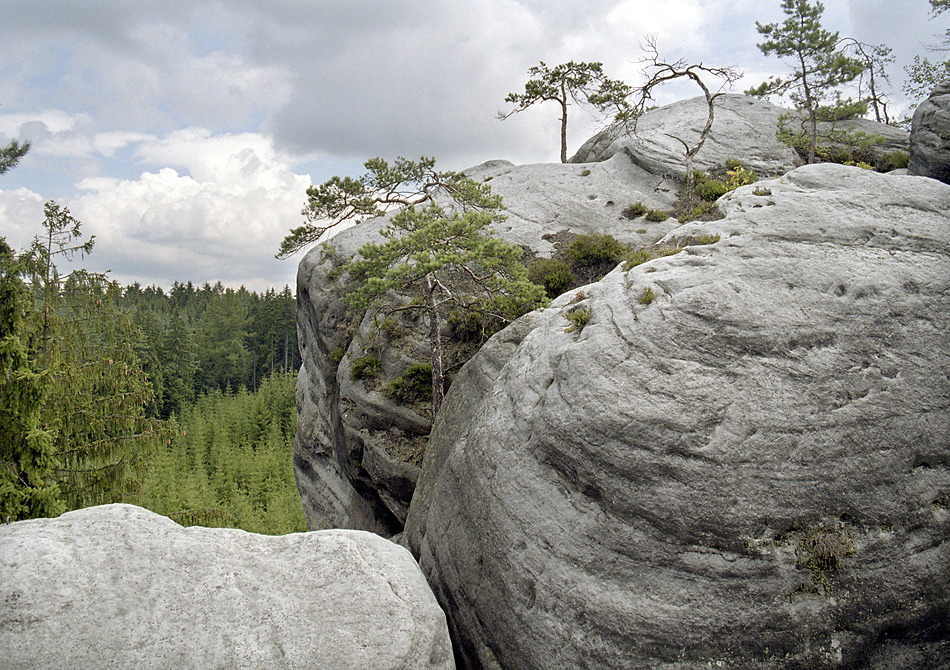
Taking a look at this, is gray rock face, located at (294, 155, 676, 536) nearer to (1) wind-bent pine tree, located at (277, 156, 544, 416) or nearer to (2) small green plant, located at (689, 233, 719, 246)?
(1) wind-bent pine tree, located at (277, 156, 544, 416)

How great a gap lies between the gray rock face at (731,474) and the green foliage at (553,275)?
1072cm

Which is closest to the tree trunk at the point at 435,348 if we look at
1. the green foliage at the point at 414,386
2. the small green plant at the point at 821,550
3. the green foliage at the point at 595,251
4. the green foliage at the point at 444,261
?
the green foliage at the point at 444,261

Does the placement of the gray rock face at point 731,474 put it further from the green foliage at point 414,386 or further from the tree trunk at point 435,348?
the green foliage at point 414,386

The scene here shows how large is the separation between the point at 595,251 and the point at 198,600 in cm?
1850

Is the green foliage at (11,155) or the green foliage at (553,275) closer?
the green foliage at (11,155)

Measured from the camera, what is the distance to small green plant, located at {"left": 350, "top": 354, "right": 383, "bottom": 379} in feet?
66.8

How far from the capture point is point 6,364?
14016 millimetres

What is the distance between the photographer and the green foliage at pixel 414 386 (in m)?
19.4

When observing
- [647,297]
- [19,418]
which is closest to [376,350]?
[19,418]

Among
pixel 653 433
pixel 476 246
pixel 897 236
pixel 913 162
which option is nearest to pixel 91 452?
pixel 476 246

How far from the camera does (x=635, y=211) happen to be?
2670 cm

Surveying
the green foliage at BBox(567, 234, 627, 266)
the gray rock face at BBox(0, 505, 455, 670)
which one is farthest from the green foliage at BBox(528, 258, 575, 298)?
the gray rock face at BBox(0, 505, 455, 670)

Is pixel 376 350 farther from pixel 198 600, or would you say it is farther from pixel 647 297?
pixel 198 600

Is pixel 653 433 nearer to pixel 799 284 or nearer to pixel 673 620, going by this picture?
pixel 673 620
